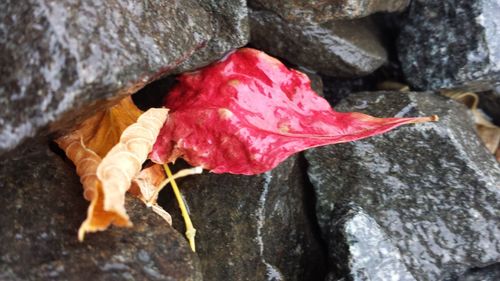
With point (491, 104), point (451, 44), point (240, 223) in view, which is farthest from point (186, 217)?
point (491, 104)

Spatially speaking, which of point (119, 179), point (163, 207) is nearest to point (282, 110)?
point (163, 207)

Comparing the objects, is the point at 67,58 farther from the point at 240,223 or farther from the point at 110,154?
the point at 240,223

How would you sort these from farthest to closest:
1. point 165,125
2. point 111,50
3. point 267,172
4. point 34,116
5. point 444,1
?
point 444,1 → point 267,172 → point 165,125 → point 111,50 → point 34,116

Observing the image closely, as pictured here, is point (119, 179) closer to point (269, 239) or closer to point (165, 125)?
point (165, 125)

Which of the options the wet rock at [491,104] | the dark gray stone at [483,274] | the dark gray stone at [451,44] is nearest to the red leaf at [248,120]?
the dark gray stone at [451,44]

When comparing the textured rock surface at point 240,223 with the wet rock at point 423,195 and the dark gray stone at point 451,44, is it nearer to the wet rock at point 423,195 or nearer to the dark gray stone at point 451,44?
the wet rock at point 423,195

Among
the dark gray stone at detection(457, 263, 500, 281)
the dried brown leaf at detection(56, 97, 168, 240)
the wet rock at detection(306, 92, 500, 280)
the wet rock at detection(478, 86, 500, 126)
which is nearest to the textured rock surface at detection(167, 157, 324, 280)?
the wet rock at detection(306, 92, 500, 280)
